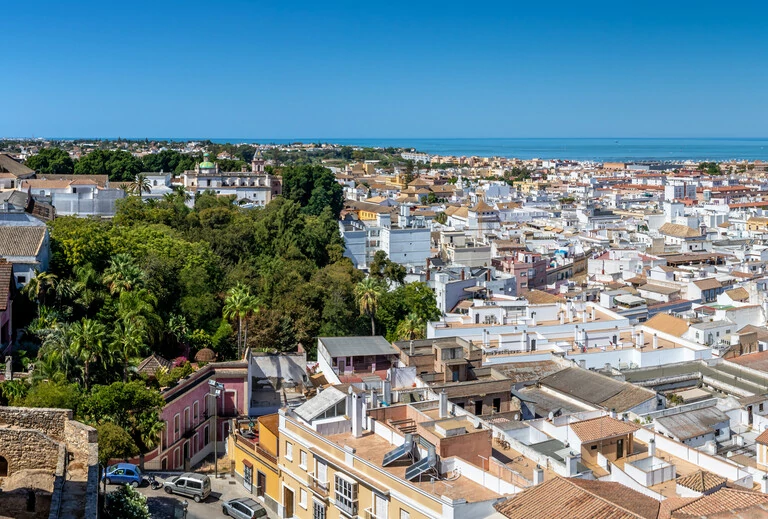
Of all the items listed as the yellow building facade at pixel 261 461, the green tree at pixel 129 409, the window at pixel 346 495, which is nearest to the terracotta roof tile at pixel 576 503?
the window at pixel 346 495

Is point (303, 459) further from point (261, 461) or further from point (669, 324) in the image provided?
point (669, 324)

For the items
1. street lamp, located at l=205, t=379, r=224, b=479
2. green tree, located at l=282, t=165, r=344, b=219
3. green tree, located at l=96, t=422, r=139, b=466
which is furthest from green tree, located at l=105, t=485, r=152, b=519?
green tree, located at l=282, t=165, r=344, b=219

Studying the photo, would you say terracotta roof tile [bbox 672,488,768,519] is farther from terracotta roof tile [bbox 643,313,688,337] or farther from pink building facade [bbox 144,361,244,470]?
terracotta roof tile [bbox 643,313,688,337]

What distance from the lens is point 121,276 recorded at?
2986cm

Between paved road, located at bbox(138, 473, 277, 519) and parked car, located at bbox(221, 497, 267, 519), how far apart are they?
0.67ft

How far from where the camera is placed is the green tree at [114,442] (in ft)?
67.4

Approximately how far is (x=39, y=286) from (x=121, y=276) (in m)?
2.73

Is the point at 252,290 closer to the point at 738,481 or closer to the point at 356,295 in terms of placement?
the point at 356,295

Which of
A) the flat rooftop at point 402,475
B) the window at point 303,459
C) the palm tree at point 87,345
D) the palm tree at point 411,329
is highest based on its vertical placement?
the palm tree at point 87,345

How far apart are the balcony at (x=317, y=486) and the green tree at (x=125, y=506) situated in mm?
3921

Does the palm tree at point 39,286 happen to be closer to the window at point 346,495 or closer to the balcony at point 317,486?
the balcony at point 317,486

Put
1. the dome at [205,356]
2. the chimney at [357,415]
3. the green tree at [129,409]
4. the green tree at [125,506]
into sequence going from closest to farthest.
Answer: the green tree at [125,506] < the chimney at [357,415] < the green tree at [129,409] < the dome at [205,356]

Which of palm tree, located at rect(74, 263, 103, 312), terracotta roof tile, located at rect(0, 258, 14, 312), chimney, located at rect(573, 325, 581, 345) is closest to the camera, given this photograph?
terracotta roof tile, located at rect(0, 258, 14, 312)

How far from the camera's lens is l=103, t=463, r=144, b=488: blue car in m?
20.6
